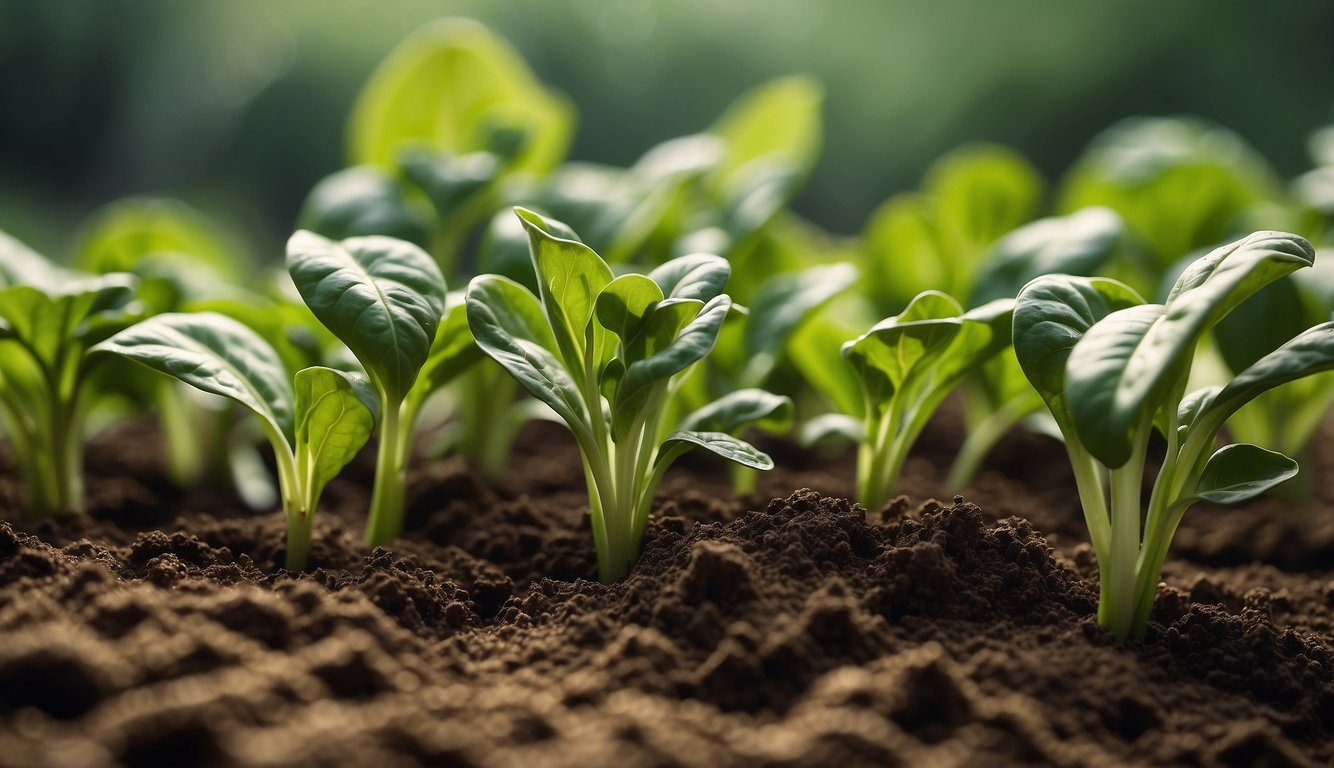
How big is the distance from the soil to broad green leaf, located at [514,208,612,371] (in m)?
0.23

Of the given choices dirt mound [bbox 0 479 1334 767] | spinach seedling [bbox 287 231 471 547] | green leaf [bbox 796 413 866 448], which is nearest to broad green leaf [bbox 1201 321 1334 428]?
dirt mound [bbox 0 479 1334 767]

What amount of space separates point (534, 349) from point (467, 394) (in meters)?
0.52

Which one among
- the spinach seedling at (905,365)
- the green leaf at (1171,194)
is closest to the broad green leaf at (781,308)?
the spinach seedling at (905,365)

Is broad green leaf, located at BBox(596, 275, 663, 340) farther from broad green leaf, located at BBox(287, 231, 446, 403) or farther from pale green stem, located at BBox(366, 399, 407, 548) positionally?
pale green stem, located at BBox(366, 399, 407, 548)

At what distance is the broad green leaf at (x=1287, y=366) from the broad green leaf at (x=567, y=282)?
1.88 feet

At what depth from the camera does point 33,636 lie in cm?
76

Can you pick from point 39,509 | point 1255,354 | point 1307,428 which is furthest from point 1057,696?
point 39,509

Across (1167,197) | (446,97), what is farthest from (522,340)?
(1167,197)

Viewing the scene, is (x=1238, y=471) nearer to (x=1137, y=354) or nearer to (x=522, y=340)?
(x=1137, y=354)

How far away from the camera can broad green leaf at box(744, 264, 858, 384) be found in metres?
1.25

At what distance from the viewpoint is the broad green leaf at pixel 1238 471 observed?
0.89 meters

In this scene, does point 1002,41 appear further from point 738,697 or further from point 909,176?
point 738,697

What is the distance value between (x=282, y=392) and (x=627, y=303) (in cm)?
42

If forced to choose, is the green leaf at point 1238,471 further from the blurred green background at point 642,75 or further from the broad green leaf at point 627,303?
the blurred green background at point 642,75
